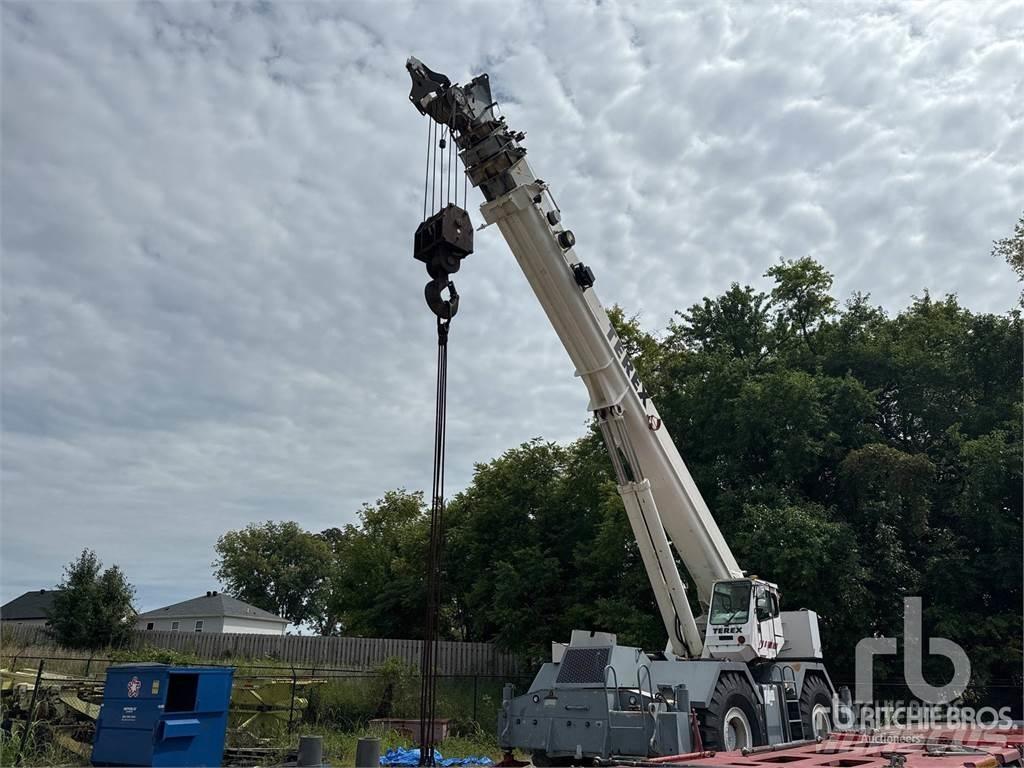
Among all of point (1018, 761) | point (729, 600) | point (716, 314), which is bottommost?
point (1018, 761)

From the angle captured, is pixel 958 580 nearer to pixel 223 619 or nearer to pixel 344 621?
pixel 344 621

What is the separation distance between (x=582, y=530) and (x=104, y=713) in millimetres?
20658

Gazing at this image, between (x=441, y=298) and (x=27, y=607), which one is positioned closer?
(x=441, y=298)

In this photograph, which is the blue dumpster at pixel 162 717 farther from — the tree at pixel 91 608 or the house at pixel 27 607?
the house at pixel 27 607

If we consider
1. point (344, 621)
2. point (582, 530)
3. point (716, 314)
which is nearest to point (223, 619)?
point (344, 621)

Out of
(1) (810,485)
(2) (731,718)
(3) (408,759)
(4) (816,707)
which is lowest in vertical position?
(3) (408,759)

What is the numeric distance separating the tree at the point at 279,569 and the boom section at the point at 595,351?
60028mm

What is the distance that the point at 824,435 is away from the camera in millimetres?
25297

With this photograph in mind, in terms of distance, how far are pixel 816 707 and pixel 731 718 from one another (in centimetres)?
375

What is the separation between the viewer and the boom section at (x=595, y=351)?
1212cm

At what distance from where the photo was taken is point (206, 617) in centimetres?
4541

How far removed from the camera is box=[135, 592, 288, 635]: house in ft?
148

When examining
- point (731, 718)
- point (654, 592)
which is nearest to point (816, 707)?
point (731, 718)

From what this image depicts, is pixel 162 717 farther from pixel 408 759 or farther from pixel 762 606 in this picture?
pixel 762 606
